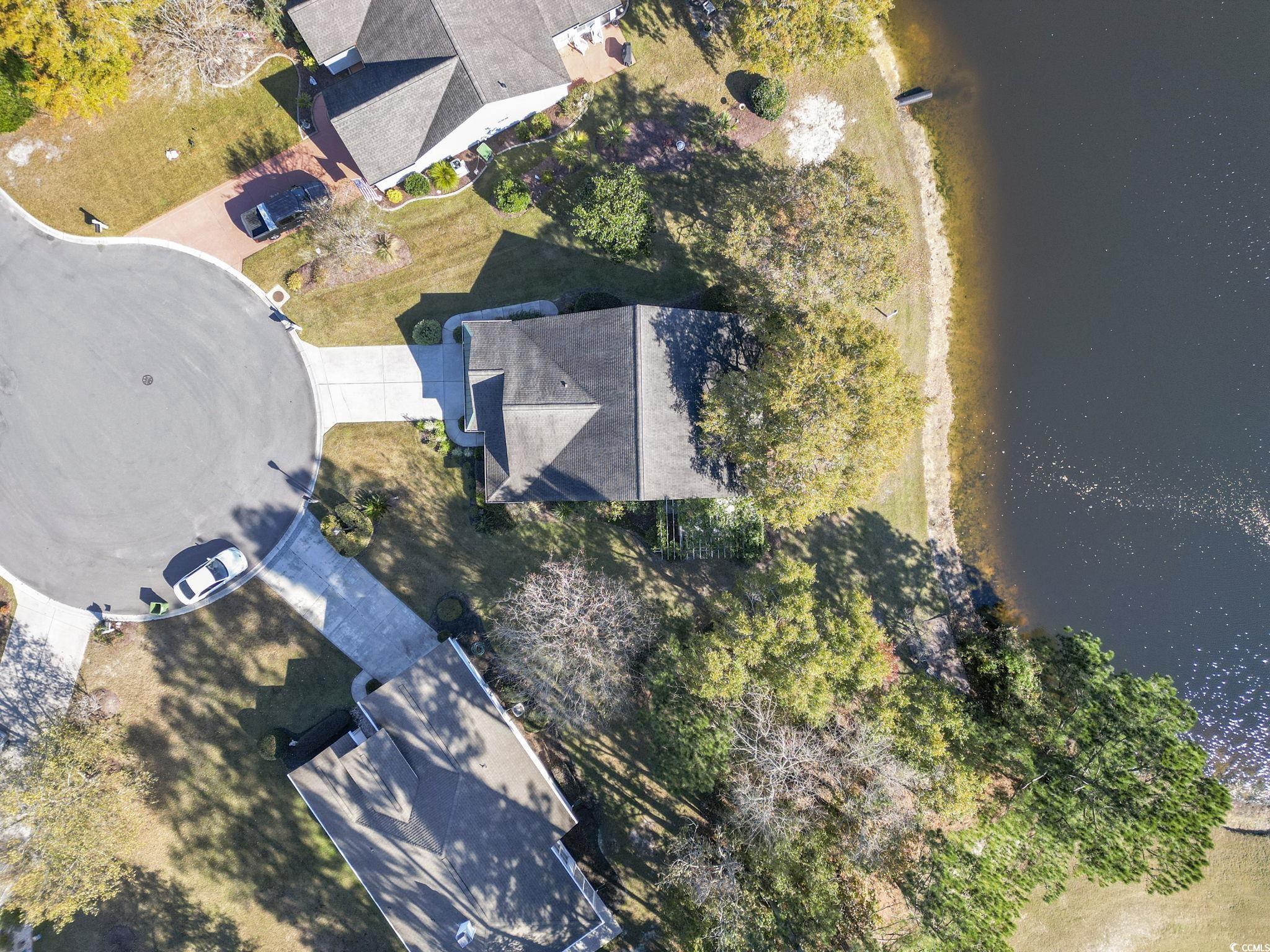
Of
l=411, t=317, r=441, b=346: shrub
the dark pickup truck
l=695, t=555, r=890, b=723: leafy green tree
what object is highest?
the dark pickup truck

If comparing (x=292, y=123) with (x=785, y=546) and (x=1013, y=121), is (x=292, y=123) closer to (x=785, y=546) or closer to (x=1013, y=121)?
(x=785, y=546)

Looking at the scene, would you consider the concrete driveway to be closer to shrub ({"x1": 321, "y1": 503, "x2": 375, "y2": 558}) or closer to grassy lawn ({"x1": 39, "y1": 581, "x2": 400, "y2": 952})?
shrub ({"x1": 321, "y1": 503, "x2": 375, "y2": 558})

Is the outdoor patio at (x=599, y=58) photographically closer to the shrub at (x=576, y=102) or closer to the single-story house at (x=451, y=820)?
the shrub at (x=576, y=102)

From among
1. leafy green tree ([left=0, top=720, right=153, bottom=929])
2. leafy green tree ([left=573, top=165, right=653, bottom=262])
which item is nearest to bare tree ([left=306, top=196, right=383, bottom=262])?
leafy green tree ([left=573, top=165, right=653, bottom=262])

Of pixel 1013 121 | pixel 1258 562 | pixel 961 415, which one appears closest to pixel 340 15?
pixel 1013 121

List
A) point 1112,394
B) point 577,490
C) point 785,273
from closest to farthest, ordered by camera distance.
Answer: point 785,273
point 577,490
point 1112,394

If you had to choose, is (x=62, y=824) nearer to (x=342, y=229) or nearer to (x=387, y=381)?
(x=387, y=381)
